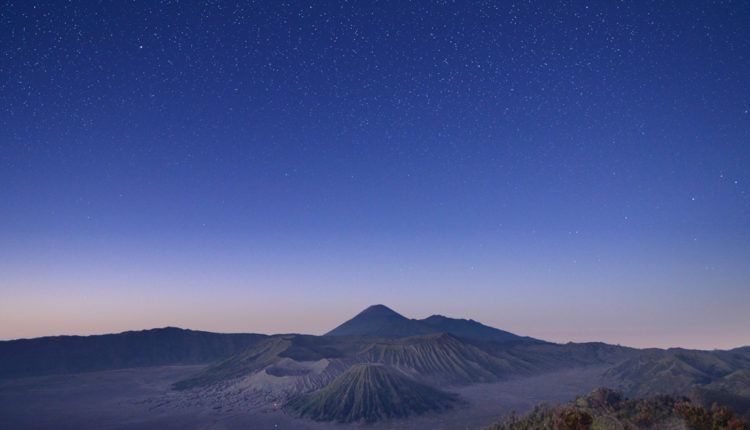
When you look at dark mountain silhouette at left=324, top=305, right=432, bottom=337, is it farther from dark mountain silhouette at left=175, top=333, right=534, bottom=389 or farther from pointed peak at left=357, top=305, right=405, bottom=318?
dark mountain silhouette at left=175, top=333, right=534, bottom=389

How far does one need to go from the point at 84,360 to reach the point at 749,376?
399 ft

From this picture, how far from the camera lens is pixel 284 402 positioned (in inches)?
1892

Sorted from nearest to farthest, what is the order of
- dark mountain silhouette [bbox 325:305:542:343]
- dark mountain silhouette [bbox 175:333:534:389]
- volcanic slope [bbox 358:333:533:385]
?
volcanic slope [bbox 358:333:533:385] → dark mountain silhouette [bbox 175:333:534:389] → dark mountain silhouette [bbox 325:305:542:343]

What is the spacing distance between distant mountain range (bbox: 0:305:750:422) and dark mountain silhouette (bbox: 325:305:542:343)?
51.0m

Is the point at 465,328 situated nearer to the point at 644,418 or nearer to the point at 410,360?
the point at 410,360

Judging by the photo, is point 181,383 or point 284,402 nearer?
point 284,402

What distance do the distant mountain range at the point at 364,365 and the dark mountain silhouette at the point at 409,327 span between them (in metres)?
51.0

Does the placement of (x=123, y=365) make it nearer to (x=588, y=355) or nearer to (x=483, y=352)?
(x=483, y=352)

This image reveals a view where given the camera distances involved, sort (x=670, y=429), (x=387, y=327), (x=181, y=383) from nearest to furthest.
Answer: (x=670, y=429) < (x=181, y=383) < (x=387, y=327)

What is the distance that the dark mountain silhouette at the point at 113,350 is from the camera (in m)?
93.1

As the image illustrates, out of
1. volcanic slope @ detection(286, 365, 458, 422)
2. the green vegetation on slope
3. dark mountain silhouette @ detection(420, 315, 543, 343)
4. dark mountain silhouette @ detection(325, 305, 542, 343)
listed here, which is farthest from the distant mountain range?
dark mountain silhouette @ detection(420, 315, 543, 343)

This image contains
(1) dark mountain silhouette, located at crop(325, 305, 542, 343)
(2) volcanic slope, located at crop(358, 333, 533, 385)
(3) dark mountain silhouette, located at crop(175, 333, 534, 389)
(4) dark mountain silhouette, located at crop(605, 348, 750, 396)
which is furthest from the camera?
(1) dark mountain silhouette, located at crop(325, 305, 542, 343)

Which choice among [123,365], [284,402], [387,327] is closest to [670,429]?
[284,402]

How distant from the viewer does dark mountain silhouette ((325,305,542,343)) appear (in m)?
161
